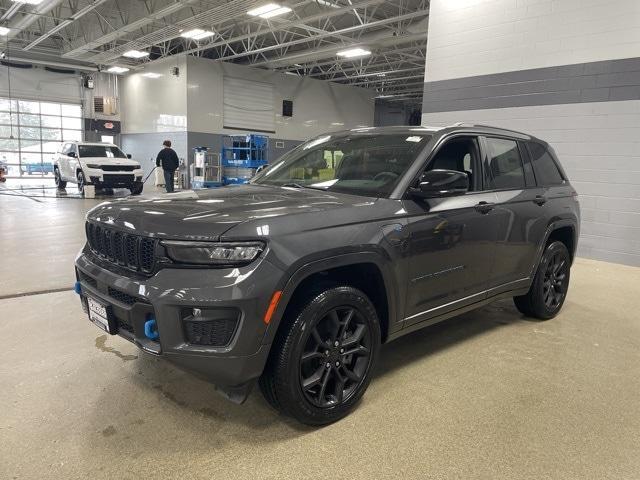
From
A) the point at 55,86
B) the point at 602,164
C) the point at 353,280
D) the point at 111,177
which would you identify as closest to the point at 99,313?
the point at 353,280

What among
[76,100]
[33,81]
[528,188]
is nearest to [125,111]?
[76,100]

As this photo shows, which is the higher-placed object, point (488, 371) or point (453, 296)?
point (453, 296)

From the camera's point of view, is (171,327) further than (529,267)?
No

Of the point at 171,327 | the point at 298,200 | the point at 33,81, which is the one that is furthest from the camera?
the point at 33,81

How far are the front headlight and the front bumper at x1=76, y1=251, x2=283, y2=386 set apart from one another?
0.13 feet

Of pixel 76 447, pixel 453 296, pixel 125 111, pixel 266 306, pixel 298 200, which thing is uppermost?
pixel 125 111

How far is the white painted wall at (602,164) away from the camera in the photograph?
6895 mm

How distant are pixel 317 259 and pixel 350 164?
111 cm

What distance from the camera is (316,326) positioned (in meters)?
2.32

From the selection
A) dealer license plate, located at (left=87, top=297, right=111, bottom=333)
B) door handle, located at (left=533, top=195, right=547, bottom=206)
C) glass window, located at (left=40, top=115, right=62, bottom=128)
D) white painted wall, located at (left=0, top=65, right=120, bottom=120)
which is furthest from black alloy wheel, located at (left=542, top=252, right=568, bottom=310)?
glass window, located at (left=40, top=115, right=62, bottom=128)

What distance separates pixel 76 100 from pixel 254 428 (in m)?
24.7

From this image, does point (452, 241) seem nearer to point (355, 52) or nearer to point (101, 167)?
point (101, 167)

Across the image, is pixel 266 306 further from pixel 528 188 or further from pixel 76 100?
pixel 76 100

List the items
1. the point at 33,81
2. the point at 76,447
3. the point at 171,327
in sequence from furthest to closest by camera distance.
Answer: the point at 33,81
the point at 76,447
the point at 171,327
